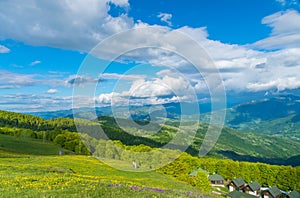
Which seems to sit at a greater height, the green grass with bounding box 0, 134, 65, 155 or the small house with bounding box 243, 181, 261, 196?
the green grass with bounding box 0, 134, 65, 155

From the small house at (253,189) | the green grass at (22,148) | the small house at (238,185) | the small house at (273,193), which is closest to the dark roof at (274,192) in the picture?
the small house at (273,193)

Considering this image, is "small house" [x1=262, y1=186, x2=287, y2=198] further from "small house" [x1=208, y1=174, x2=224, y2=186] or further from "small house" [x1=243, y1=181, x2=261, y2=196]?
"small house" [x1=208, y1=174, x2=224, y2=186]

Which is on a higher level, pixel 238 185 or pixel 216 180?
pixel 238 185

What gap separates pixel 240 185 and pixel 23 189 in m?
95.3

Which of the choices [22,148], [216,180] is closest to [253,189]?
[216,180]

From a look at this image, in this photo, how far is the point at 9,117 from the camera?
174375 millimetres

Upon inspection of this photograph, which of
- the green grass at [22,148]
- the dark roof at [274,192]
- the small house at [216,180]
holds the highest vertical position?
the green grass at [22,148]

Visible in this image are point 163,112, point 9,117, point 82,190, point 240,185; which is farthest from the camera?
point 9,117

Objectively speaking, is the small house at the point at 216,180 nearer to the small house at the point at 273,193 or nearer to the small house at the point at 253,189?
the small house at the point at 253,189

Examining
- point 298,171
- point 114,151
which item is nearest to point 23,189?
point 114,151

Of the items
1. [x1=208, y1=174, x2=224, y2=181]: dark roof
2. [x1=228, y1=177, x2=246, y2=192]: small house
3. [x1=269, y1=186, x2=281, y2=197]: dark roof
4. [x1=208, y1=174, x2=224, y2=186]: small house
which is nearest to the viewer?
[x1=269, y1=186, x2=281, y2=197]: dark roof

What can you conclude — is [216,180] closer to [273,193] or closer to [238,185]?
[238,185]

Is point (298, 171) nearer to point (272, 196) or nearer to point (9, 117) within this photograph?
point (272, 196)

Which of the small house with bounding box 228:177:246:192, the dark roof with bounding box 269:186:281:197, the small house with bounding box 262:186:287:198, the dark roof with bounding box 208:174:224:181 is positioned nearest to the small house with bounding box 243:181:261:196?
the small house with bounding box 228:177:246:192
